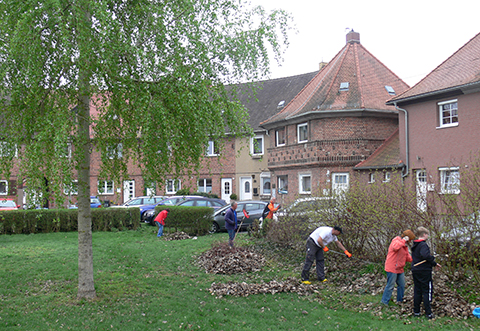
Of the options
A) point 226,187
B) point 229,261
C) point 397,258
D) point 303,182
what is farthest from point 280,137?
point 397,258

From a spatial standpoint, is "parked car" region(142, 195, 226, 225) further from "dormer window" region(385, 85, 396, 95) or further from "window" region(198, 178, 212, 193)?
"window" region(198, 178, 212, 193)

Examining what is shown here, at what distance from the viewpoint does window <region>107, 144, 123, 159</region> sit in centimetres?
903

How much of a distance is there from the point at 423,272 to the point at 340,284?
8.62 ft

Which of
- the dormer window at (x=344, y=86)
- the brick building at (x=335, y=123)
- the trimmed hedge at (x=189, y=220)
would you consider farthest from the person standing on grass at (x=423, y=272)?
the dormer window at (x=344, y=86)

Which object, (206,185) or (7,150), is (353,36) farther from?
(7,150)

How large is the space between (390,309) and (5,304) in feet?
24.2

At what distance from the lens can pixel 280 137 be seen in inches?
1182

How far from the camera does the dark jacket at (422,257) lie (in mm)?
7648

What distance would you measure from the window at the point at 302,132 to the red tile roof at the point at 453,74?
20.1 feet

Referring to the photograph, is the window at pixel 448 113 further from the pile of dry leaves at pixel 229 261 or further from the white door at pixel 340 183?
the pile of dry leaves at pixel 229 261

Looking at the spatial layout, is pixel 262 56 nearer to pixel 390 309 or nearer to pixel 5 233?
pixel 390 309

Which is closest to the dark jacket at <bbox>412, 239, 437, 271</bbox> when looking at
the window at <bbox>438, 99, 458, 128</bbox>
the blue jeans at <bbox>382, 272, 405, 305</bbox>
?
the blue jeans at <bbox>382, 272, 405, 305</bbox>

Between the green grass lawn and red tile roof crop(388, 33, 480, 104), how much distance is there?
1255 centimetres

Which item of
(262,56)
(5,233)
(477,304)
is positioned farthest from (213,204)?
(477,304)
